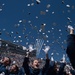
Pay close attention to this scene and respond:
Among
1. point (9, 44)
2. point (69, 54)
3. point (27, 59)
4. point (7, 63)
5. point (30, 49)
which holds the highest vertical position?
point (69, 54)

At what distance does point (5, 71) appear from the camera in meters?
8.23

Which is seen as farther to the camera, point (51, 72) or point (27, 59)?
point (51, 72)

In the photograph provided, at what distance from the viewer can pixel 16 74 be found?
7.88m

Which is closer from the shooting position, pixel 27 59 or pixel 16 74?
pixel 27 59

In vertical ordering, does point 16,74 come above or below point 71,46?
below

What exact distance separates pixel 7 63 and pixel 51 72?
151 centimetres

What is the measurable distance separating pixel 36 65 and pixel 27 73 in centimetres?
45

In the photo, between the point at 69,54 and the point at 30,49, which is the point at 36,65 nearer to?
the point at 30,49

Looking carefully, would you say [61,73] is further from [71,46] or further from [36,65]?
[71,46]

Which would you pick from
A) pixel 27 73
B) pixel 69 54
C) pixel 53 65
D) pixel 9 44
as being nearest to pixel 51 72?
pixel 53 65

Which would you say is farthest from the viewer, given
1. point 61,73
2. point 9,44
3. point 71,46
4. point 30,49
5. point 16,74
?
point 9,44

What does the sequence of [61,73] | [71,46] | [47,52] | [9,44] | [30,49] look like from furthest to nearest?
[9,44] < [61,73] < [47,52] < [30,49] < [71,46]

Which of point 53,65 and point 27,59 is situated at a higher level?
point 27,59

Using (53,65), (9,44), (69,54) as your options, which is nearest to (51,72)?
(53,65)
